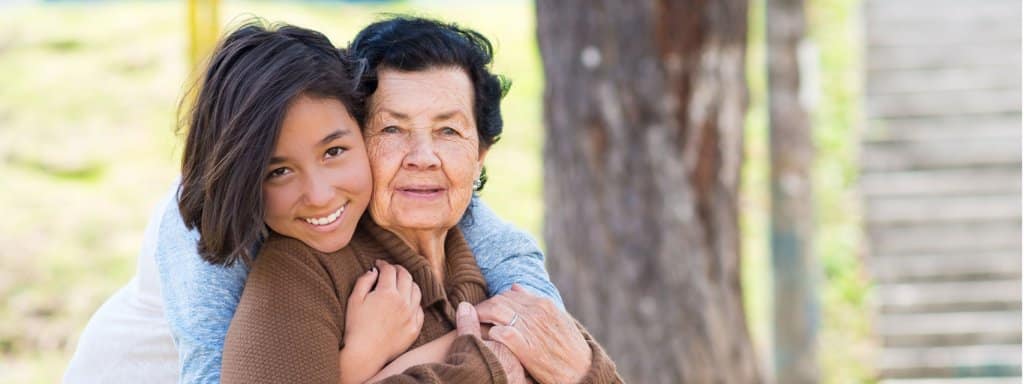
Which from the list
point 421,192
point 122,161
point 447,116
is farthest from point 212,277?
point 122,161

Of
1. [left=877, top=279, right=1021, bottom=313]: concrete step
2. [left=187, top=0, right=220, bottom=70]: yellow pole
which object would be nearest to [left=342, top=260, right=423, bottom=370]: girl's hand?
[left=187, top=0, right=220, bottom=70]: yellow pole

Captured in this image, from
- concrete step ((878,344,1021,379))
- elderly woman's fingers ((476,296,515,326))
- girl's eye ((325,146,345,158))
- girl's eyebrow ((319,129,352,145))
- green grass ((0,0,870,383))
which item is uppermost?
girl's eyebrow ((319,129,352,145))

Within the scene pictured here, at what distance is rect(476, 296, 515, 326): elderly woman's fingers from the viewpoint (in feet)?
8.44

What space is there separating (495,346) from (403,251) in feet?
0.85

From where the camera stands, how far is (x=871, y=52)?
1023cm

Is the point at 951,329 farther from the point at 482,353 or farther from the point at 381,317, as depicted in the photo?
the point at 381,317

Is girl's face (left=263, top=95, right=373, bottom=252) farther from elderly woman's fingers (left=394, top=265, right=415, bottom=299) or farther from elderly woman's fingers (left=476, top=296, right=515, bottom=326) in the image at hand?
elderly woman's fingers (left=476, top=296, right=515, bottom=326)

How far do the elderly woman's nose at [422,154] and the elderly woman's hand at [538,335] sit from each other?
0.99ft

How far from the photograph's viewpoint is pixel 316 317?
7.59ft

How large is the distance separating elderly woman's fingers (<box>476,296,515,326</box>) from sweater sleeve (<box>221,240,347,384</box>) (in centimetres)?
32

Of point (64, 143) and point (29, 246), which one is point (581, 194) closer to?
point (29, 246)

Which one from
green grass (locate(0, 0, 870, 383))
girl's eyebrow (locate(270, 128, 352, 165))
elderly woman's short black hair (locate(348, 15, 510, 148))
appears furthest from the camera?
green grass (locate(0, 0, 870, 383))

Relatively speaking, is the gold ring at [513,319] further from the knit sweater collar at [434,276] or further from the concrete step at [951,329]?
the concrete step at [951,329]

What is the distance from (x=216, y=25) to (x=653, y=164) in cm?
205
